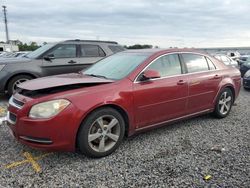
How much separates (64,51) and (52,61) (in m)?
0.53

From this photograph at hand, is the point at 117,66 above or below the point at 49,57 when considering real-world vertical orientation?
below

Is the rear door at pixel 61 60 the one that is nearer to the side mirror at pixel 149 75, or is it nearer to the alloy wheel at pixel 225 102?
the side mirror at pixel 149 75

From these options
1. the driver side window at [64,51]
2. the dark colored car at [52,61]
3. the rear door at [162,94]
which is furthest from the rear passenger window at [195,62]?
the driver side window at [64,51]

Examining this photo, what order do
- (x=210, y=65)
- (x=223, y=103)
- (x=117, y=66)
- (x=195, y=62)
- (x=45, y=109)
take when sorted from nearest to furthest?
(x=45, y=109), (x=117, y=66), (x=195, y=62), (x=210, y=65), (x=223, y=103)

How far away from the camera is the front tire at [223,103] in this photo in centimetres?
519

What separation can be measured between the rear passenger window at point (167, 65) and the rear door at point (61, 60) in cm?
389

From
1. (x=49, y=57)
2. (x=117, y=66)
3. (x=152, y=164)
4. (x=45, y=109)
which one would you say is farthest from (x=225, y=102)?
(x=49, y=57)

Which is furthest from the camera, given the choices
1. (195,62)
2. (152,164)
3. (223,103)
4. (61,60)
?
(61,60)

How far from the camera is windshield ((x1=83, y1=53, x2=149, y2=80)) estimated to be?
3966 millimetres

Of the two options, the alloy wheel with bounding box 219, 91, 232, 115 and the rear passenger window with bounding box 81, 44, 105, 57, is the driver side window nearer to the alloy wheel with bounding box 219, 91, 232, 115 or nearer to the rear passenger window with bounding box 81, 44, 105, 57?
the rear passenger window with bounding box 81, 44, 105, 57

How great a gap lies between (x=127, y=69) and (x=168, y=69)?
0.76 meters

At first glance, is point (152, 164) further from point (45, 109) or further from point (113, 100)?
point (45, 109)

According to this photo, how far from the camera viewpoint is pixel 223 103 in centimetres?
531

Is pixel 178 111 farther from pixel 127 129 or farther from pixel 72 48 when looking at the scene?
pixel 72 48
